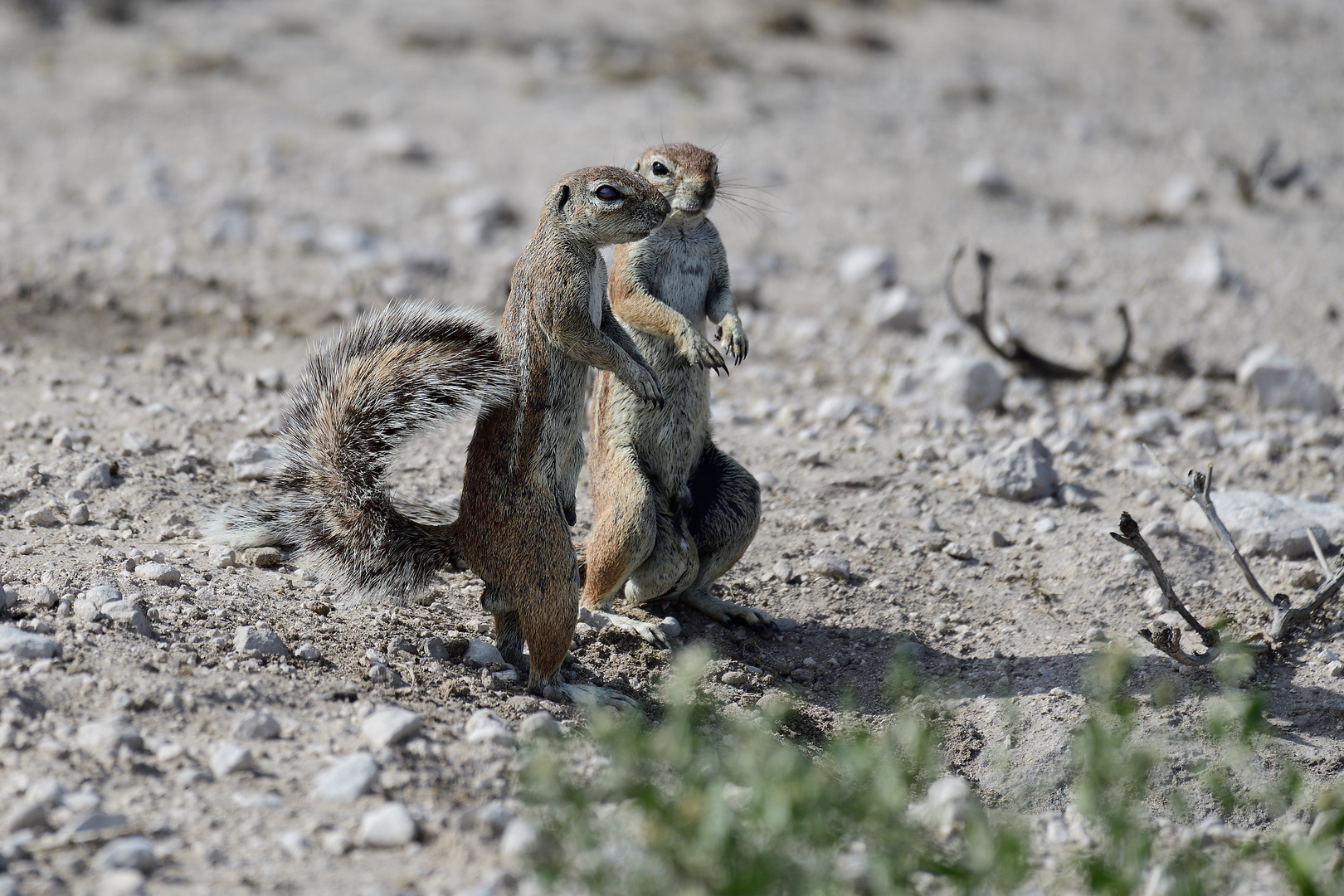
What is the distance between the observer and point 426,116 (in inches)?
386

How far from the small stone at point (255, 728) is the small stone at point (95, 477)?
188cm

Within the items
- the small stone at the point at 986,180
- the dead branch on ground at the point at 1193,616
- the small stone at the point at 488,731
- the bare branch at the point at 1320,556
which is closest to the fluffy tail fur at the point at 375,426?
the small stone at the point at 488,731

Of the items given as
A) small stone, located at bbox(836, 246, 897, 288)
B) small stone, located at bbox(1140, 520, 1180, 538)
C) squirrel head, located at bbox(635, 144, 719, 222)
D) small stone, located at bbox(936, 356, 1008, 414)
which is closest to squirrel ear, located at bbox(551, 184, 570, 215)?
squirrel head, located at bbox(635, 144, 719, 222)

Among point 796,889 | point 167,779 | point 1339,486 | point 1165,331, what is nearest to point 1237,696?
point 796,889

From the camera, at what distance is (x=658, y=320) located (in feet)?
13.4

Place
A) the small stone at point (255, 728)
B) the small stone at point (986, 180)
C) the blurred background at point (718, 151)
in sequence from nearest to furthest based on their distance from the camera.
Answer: the small stone at point (255, 728) < the blurred background at point (718, 151) < the small stone at point (986, 180)

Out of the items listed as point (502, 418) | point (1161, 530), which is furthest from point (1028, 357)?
point (502, 418)

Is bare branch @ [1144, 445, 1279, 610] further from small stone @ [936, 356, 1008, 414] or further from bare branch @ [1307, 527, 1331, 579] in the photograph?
small stone @ [936, 356, 1008, 414]

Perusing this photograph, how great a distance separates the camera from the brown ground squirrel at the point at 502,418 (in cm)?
355

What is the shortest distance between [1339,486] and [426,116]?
282 inches

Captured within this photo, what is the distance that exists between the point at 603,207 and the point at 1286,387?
414cm

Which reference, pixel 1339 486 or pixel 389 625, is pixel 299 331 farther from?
pixel 1339 486

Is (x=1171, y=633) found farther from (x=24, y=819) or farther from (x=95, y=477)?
(x=95, y=477)

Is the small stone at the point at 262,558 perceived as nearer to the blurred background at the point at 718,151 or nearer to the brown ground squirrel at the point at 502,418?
the brown ground squirrel at the point at 502,418
